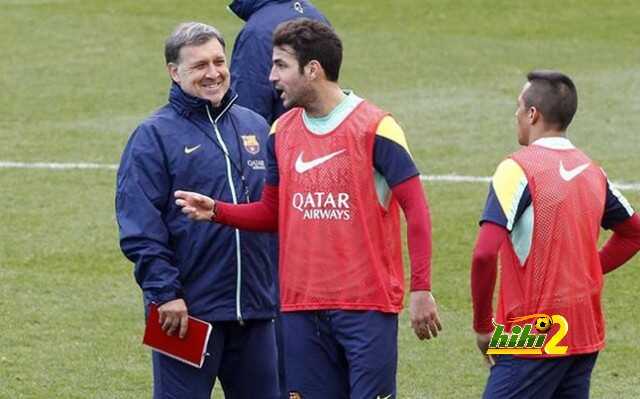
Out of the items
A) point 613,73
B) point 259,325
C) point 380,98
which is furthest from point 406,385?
point 613,73

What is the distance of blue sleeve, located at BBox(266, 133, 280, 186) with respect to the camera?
7141mm

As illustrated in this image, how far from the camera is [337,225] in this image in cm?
691

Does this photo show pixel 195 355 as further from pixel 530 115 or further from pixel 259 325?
pixel 530 115

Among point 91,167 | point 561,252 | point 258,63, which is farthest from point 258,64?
point 91,167

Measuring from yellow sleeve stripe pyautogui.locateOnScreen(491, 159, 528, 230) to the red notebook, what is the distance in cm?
138

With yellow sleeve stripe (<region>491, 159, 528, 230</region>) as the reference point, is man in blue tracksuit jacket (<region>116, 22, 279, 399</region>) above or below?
below

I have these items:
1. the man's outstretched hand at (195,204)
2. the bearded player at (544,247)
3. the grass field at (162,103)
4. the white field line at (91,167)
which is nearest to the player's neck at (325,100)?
the man's outstretched hand at (195,204)

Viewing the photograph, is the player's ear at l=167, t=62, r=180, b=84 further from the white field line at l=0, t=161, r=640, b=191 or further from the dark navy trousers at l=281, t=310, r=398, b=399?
the white field line at l=0, t=161, r=640, b=191

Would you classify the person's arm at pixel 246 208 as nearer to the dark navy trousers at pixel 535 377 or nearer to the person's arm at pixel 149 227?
the person's arm at pixel 149 227

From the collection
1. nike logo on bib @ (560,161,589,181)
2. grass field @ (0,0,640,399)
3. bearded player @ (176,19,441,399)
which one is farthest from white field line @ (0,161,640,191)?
nike logo on bib @ (560,161,589,181)

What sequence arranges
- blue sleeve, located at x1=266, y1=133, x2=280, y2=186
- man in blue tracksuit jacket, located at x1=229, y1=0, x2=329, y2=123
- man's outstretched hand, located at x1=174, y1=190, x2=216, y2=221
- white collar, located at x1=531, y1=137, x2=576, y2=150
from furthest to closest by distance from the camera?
man in blue tracksuit jacket, located at x1=229, y1=0, x2=329, y2=123 < blue sleeve, located at x1=266, y1=133, x2=280, y2=186 < man's outstretched hand, located at x1=174, y1=190, x2=216, y2=221 < white collar, located at x1=531, y1=137, x2=576, y2=150

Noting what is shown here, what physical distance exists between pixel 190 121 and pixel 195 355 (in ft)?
3.26

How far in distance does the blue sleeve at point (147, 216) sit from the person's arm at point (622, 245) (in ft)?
5.86

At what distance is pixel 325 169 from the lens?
273 inches
